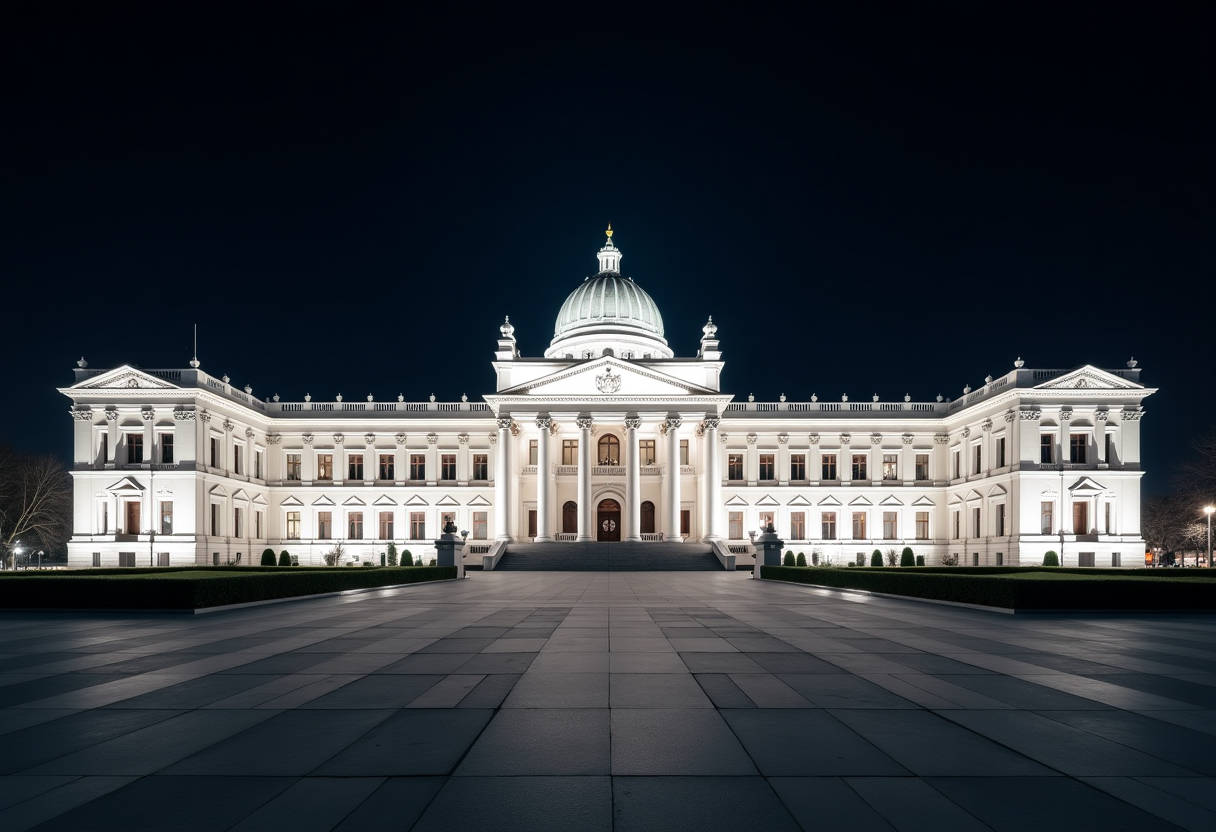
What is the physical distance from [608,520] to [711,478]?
1429cm

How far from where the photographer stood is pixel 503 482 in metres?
74.2

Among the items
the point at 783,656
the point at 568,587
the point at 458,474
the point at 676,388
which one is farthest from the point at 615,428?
the point at 783,656

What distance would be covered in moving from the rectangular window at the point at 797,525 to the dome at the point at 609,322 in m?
22.9

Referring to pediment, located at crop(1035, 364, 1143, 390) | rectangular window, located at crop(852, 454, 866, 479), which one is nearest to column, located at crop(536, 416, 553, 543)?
rectangular window, located at crop(852, 454, 866, 479)

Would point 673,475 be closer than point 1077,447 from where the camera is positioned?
No

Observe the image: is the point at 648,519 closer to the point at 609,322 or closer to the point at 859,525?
the point at 859,525

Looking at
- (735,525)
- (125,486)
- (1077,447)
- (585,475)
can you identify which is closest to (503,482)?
(585,475)

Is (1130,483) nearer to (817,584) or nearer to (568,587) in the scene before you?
(817,584)

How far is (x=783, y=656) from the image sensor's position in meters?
15.2

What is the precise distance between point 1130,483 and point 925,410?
63.8 ft

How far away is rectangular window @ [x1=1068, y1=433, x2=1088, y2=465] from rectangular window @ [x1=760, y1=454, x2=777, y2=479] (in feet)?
84.7

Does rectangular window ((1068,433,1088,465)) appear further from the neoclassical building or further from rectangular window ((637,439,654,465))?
rectangular window ((637,439,654,465))

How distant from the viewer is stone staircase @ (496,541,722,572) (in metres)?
63.9

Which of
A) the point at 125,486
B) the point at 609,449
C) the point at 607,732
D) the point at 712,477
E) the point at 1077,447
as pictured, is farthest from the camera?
the point at 609,449
